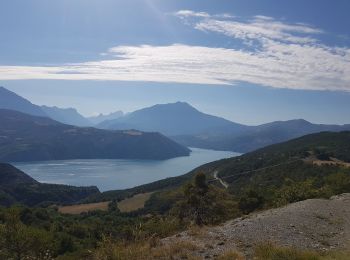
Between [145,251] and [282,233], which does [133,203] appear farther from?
[145,251]

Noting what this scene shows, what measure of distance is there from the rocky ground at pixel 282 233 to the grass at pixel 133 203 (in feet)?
237

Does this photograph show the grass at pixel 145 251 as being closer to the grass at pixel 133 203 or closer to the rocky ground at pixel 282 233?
the rocky ground at pixel 282 233

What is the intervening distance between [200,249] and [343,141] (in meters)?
117

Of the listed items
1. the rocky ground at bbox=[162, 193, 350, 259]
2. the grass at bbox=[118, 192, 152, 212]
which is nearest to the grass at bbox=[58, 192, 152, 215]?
the grass at bbox=[118, 192, 152, 212]

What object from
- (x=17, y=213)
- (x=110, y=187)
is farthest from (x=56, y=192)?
(x=17, y=213)

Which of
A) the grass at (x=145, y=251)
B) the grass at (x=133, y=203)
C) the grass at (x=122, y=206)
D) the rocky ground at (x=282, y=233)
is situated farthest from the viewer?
the grass at (x=133, y=203)

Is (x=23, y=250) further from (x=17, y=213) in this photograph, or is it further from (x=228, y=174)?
(x=228, y=174)

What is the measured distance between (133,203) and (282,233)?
8496 centimetres

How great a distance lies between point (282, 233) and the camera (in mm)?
13094

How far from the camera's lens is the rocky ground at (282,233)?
11.5 m

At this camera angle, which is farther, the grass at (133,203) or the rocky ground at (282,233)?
the grass at (133,203)

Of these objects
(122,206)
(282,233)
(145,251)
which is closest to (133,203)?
(122,206)

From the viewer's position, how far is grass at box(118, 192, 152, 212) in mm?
88831

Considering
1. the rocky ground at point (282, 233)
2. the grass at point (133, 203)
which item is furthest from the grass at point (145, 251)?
the grass at point (133, 203)
